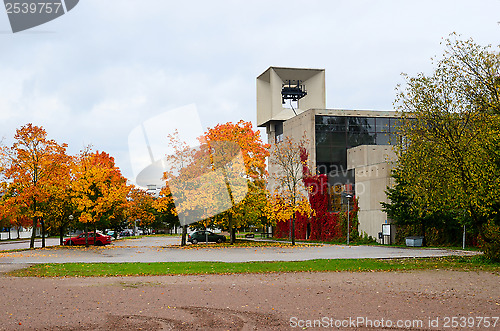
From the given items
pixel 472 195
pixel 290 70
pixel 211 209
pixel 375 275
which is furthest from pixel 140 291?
pixel 290 70

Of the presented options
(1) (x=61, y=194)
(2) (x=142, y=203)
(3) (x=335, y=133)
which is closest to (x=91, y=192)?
(1) (x=61, y=194)

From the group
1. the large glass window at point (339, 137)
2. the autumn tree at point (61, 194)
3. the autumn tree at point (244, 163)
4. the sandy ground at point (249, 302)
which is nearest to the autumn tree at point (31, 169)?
the autumn tree at point (61, 194)

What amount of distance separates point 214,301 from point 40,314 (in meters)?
3.59

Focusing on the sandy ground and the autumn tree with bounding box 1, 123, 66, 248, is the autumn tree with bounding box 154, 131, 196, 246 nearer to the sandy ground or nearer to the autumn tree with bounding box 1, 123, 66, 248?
the autumn tree with bounding box 1, 123, 66, 248

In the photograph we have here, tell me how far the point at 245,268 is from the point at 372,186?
1092 inches

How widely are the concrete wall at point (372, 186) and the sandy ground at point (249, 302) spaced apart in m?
27.4

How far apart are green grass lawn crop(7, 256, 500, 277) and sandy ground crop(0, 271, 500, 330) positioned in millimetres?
1953

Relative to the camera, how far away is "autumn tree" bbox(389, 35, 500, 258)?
67.9 ft

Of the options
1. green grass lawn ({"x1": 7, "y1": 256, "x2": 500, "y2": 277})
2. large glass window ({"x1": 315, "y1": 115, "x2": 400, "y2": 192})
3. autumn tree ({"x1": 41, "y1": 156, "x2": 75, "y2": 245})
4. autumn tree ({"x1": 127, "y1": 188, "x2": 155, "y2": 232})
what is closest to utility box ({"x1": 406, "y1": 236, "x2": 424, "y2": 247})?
green grass lawn ({"x1": 7, "y1": 256, "x2": 500, "y2": 277})

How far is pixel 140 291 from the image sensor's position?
13344 millimetres

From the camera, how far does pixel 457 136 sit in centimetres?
2205

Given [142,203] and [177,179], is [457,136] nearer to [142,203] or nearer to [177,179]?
[177,179]

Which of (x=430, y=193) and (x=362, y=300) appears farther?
(x=430, y=193)

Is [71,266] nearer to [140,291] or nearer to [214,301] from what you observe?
[140,291]
